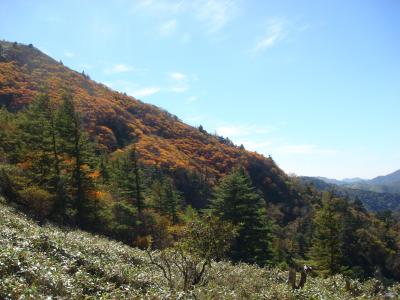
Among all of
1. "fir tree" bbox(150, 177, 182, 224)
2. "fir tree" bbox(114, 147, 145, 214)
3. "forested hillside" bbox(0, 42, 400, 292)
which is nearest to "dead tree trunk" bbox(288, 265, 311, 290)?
"forested hillside" bbox(0, 42, 400, 292)

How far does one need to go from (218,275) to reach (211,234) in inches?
203

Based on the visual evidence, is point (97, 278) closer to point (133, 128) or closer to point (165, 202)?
point (165, 202)

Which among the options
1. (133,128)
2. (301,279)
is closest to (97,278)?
(301,279)

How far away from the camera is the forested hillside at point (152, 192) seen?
29.6 meters

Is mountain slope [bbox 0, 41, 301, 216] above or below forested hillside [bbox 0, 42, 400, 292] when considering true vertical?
above

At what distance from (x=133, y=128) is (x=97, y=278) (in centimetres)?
8921

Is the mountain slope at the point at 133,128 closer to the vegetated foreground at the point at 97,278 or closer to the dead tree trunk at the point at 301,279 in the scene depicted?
the vegetated foreground at the point at 97,278

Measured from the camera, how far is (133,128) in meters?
99.9

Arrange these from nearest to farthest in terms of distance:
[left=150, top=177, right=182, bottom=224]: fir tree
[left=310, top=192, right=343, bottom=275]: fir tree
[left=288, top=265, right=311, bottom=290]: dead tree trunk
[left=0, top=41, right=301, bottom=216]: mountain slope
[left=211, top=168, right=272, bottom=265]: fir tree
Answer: [left=288, top=265, right=311, bottom=290]: dead tree trunk → [left=310, top=192, right=343, bottom=275]: fir tree → [left=211, top=168, right=272, bottom=265]: fir tree → [left=150, top=177, right=182, bottom=224]: fir tree → [left=0, top=41, right=301, bottom=216]: mountain slope

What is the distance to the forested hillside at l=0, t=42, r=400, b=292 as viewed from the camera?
29578 mm

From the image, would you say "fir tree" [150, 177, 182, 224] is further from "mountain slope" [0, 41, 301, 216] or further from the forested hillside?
"mountain slope" [0, 41, 301, 216]

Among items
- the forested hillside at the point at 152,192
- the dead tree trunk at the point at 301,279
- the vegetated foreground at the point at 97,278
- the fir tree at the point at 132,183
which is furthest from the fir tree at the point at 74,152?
the dead tree trunk at the point at 301,279

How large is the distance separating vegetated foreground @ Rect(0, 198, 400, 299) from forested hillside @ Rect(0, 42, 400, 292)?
4.26ft

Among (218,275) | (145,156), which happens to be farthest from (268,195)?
(218,275)
